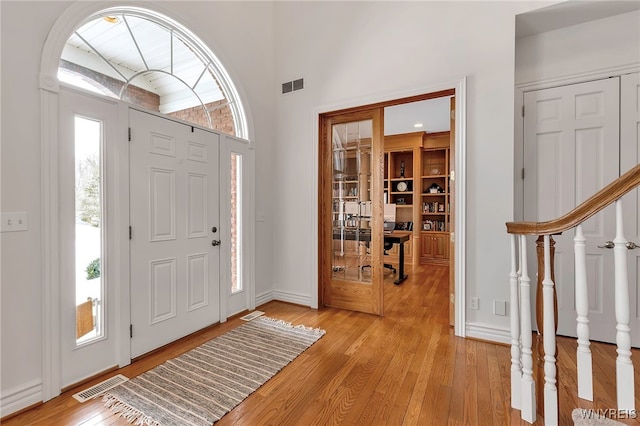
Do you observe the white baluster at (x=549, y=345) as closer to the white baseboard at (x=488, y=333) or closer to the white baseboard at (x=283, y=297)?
the white baseboard at (x=488, y=333)

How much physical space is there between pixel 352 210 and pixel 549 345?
2.35 metres

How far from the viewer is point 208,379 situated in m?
2.11

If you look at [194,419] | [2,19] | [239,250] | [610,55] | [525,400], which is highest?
[610,55]

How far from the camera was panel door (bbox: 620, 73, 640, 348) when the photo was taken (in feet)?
8.30

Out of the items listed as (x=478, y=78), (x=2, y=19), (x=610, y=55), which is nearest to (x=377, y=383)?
(x=478, y=78)

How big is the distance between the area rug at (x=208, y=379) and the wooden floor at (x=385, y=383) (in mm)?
91

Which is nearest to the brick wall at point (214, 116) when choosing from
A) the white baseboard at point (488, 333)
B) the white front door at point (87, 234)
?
the white front door at point (87, 234)

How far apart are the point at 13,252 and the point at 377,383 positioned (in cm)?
248

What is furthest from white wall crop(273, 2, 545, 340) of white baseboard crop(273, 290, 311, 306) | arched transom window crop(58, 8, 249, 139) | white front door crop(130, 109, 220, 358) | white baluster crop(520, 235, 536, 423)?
white baluster crop(520, 235, 536, 423)

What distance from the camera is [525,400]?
1620mm

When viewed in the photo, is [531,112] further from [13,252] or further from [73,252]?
[13,252]

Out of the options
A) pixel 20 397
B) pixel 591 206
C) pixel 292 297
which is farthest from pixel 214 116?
pixel 591 206

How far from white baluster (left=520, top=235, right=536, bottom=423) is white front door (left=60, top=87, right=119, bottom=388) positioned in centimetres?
280

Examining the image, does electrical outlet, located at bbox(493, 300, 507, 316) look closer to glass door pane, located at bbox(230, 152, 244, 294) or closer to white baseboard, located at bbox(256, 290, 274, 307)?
white baseboard, located at bbox(256, 290, 274, 307)
